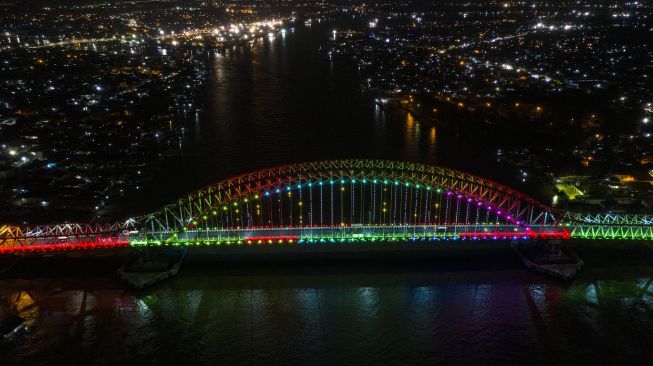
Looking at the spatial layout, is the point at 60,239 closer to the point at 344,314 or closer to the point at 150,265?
the point at 150,265

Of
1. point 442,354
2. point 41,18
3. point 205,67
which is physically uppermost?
point 41,18

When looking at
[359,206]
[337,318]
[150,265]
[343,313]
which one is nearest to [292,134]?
[359,206]

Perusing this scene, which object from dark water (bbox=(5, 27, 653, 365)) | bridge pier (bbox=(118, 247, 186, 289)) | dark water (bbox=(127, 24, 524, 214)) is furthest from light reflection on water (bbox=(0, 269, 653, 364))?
dark water (bbox=(127, 24, 524, 214))

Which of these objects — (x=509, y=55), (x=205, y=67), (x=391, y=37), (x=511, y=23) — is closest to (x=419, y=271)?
(x=205, y=67)

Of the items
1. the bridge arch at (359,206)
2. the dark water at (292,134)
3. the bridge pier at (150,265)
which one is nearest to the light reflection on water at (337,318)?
the bridge pier at (150,265)

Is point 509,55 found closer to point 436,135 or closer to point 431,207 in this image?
point 436,135

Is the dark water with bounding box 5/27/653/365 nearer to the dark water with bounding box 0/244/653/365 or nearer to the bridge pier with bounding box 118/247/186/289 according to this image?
the dark water with bounding box 0/244/653/365
